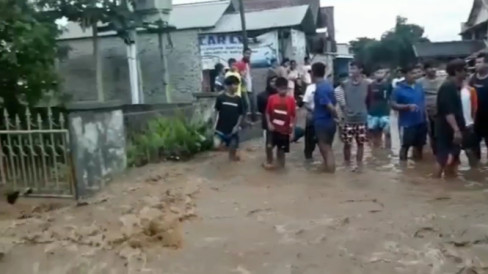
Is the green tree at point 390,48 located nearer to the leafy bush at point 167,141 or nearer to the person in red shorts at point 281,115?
the leafy bush at point 167,141

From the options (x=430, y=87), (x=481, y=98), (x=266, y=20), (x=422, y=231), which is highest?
(x=266, y=20)

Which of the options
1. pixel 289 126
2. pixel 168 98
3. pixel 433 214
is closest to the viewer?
pixel 433 214

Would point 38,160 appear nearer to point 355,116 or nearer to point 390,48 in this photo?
point 355,116

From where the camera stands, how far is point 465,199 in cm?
811

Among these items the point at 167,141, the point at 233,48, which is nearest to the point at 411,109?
the point at 167,141

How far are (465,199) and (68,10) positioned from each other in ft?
35.5

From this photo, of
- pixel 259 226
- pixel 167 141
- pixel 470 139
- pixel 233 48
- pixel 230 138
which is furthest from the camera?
pixel 233 48

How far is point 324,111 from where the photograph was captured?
9.89 meters

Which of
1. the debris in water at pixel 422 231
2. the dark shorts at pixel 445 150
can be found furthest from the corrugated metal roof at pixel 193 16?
the debris in water at pixel 422 231

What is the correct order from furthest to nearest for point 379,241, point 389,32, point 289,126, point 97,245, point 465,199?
point 389,32 < point 289,126 < point 465,199 < point 97,245 < point 379,241

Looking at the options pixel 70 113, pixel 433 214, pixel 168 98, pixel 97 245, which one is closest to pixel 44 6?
pixel 168 98

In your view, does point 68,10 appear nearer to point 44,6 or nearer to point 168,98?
point 44,6

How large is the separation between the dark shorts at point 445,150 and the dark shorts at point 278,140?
228cm

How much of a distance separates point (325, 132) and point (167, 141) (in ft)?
9.89
